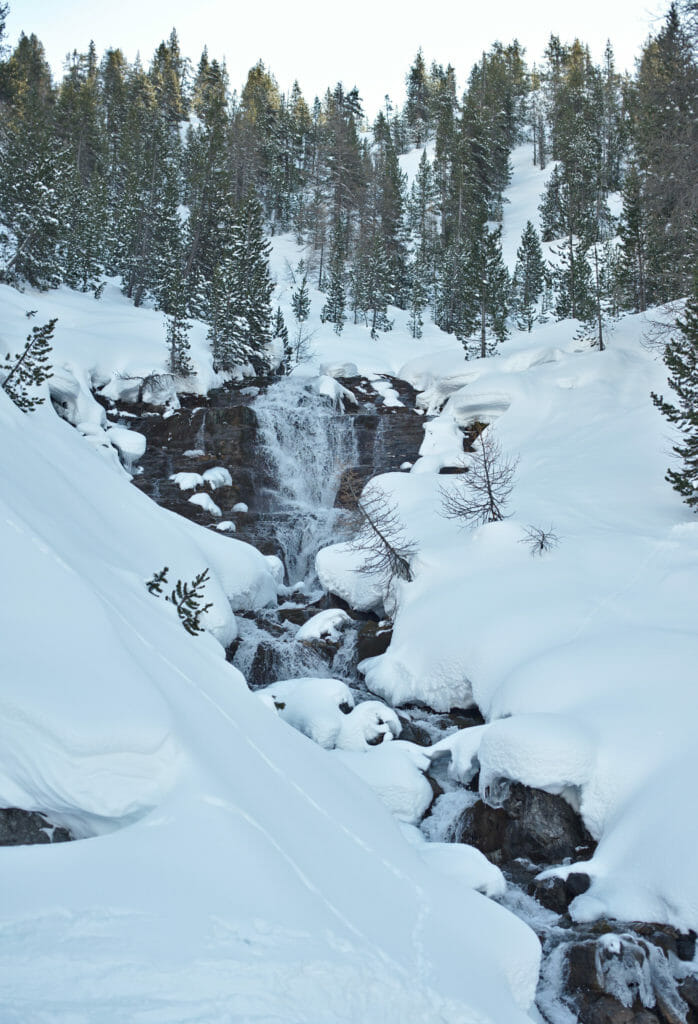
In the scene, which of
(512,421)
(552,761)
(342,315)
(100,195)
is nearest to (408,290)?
(342,315)

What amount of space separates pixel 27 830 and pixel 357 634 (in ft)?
43.9

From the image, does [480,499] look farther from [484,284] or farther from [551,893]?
[484,284]

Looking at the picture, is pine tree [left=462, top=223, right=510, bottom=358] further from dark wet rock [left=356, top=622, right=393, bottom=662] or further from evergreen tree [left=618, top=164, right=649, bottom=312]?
dark wet rock [left=356, top=622, right=393, bottom=662]

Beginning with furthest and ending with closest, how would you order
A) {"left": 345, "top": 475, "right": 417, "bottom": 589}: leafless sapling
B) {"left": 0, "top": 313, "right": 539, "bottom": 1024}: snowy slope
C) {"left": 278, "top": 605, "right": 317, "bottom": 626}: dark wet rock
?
{"left": 278, "top": 605, "right": 317, "bottom": 626}: dark wet rock
{"left": 345, "top": 475, "right": 417, "bottom": 589}: leafless sapling
{"left": 0, "top": 313, "right": 539, "bottom": 1024}: snowy slope

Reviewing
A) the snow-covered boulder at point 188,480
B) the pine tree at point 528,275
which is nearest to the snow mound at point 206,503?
the snow-covered boulder at point 188,480

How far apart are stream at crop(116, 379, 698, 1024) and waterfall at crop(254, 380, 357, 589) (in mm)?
67

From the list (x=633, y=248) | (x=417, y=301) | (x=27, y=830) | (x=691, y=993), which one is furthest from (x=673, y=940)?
(x=417, y=301)

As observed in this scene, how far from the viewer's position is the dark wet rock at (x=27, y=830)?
14.4ft

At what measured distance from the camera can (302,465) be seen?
2797 cm

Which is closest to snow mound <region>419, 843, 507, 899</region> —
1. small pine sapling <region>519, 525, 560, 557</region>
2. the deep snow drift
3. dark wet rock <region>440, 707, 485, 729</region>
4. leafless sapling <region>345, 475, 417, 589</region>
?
the deep snow drift

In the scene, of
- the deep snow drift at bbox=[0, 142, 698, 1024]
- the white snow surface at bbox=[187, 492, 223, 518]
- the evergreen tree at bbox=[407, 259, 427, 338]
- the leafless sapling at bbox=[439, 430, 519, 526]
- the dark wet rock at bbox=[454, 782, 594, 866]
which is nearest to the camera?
the deep snow drift at bbox=[0, 142, 698, 1024]

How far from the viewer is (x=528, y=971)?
6164 millimetres

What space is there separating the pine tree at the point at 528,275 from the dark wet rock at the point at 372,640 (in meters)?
36.6

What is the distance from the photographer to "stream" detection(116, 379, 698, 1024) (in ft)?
24.1
